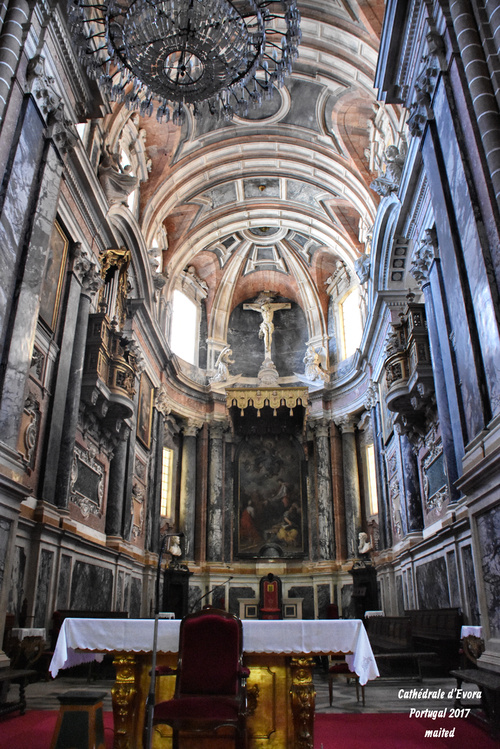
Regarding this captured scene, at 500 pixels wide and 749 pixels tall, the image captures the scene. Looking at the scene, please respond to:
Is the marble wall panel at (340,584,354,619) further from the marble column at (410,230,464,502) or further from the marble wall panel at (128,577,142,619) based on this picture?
the marble column at (410,230,464,502)

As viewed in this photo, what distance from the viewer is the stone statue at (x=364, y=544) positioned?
16087 mm

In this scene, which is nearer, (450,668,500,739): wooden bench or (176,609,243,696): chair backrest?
(176,609,243,696): chair backrest

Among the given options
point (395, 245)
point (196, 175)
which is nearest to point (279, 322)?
point (196, 175)

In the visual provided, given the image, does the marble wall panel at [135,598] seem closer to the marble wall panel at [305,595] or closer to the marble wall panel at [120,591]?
the marble wall panel at [120,591]

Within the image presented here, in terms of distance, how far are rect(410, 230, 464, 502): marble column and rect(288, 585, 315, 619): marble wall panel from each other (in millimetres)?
9769

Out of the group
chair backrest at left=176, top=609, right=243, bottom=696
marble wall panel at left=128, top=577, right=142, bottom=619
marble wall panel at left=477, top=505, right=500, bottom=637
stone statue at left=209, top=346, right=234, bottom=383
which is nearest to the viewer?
chair backrest at left=176, top=609, right=243, bottom=696

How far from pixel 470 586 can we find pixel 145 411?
9700 mm

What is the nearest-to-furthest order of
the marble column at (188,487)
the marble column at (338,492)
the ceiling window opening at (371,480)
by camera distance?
the ceiling window opening at (371,480)
the marble column at (338,492)
the marble column at (188,487)

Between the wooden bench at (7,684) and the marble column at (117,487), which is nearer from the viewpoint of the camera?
the wooden bench at (7,684)

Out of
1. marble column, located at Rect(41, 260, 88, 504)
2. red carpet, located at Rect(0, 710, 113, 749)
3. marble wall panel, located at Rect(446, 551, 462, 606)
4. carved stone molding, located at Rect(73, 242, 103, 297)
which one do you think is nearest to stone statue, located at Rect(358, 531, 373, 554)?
marble wall panel, located at Rect(446, 551, 462, 606)

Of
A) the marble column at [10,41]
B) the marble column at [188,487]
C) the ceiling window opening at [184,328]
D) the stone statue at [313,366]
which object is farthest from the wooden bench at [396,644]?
the ceiling window opening at [184,328]

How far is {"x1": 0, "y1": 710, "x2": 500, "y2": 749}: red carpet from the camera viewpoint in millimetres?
4262

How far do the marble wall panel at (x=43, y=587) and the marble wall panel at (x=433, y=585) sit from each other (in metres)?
5.95

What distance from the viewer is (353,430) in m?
18.4
